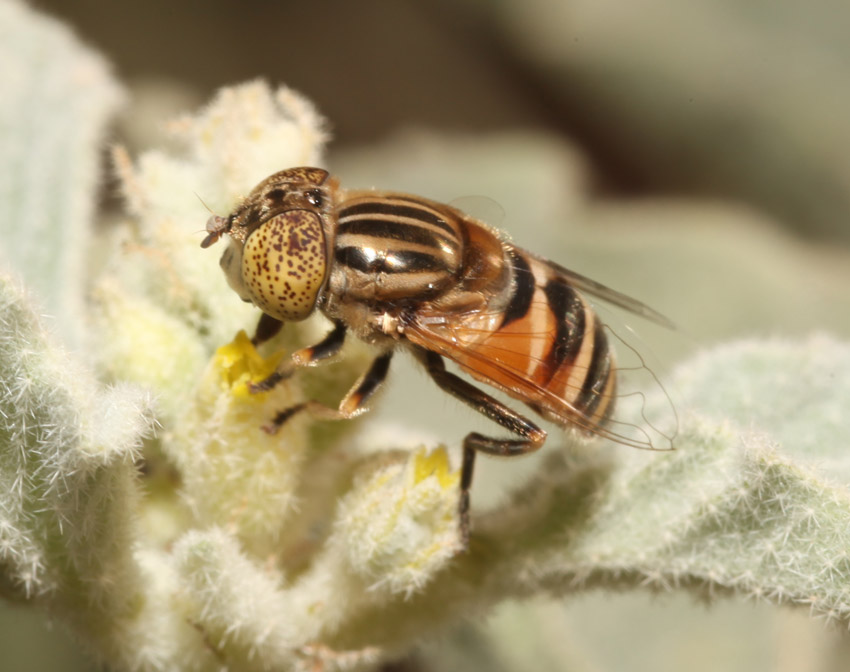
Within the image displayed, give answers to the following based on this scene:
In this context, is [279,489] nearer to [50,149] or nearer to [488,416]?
[488,416]

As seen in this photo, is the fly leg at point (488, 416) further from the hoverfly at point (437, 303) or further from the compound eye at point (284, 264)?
the compound eye at point (284, 264)

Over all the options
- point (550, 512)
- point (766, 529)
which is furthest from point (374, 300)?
point (766, 529)

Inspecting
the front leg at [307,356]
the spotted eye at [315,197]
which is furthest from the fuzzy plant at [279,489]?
the spotted eye at [315,197]

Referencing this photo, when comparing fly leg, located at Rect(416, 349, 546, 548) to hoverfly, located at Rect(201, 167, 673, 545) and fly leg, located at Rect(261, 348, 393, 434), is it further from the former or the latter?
fly leg, located at Rect(261, 348, 393, 434)

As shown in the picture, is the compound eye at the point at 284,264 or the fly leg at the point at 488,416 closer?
the compound eye at the point at 284,264

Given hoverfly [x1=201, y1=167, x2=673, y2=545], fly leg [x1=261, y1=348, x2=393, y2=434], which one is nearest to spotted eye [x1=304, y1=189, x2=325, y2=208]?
hoverfly [x1=201, y1=167, x2=673, y2=545]

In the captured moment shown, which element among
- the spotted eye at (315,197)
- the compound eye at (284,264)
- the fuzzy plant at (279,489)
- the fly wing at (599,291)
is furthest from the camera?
the fly wing at (599,291)

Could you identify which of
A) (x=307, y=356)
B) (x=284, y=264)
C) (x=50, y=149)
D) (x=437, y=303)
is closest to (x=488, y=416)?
(x=437, y=303)
